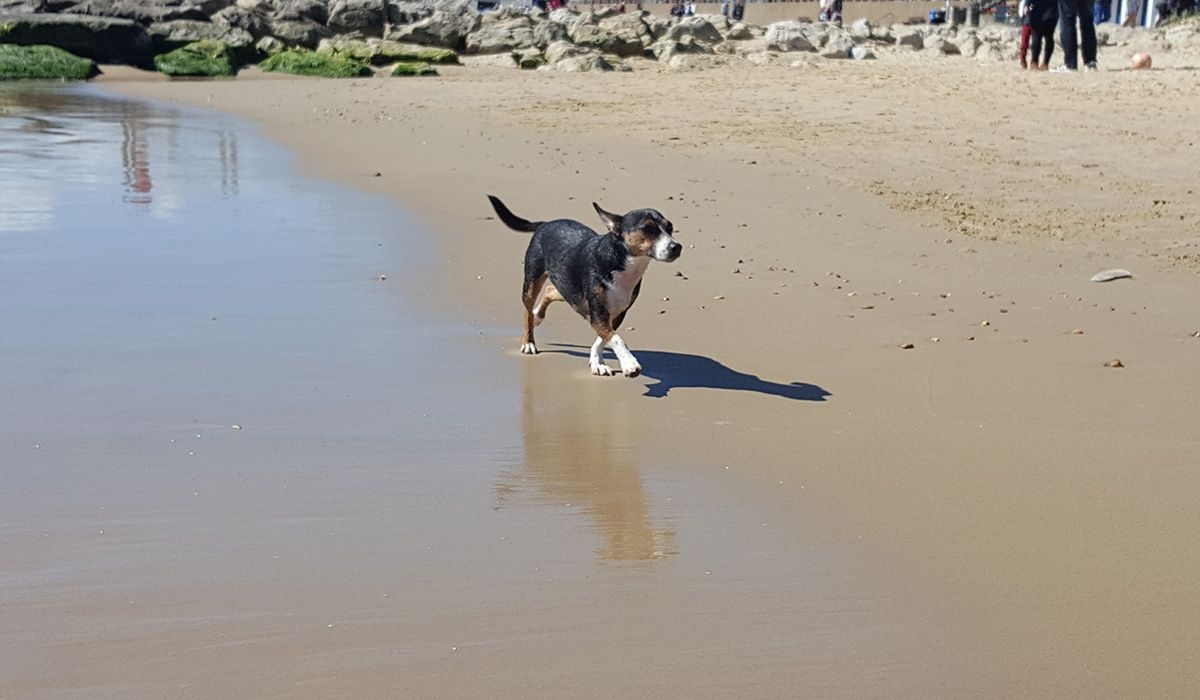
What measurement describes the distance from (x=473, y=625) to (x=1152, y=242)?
713 cm

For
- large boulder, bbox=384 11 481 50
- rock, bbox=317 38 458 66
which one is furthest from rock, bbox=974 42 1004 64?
large boulder, bbox=384 11 481 50

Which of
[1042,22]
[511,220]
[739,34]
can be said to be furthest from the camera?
[739,34]

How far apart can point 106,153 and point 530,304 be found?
31.6 feet

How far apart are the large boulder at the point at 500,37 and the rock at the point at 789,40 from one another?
5.14 metres

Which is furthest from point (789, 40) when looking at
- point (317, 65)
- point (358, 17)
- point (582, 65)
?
point (358, 17)

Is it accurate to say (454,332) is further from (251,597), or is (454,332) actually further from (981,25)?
(981,25)

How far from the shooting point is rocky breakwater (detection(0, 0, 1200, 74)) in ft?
101

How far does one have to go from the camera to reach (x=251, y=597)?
430 centimetres

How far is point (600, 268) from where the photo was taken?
23.0ft

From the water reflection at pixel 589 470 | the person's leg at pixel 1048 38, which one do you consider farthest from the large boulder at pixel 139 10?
the water reflection at pixel 589 470

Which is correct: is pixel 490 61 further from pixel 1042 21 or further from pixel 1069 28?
pixel 1069 28

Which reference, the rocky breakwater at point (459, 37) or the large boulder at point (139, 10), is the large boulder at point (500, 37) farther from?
the large boulder at point (139, 10)

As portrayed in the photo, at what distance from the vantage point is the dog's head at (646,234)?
6.74 meters

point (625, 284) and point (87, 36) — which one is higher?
point (87, 36)
